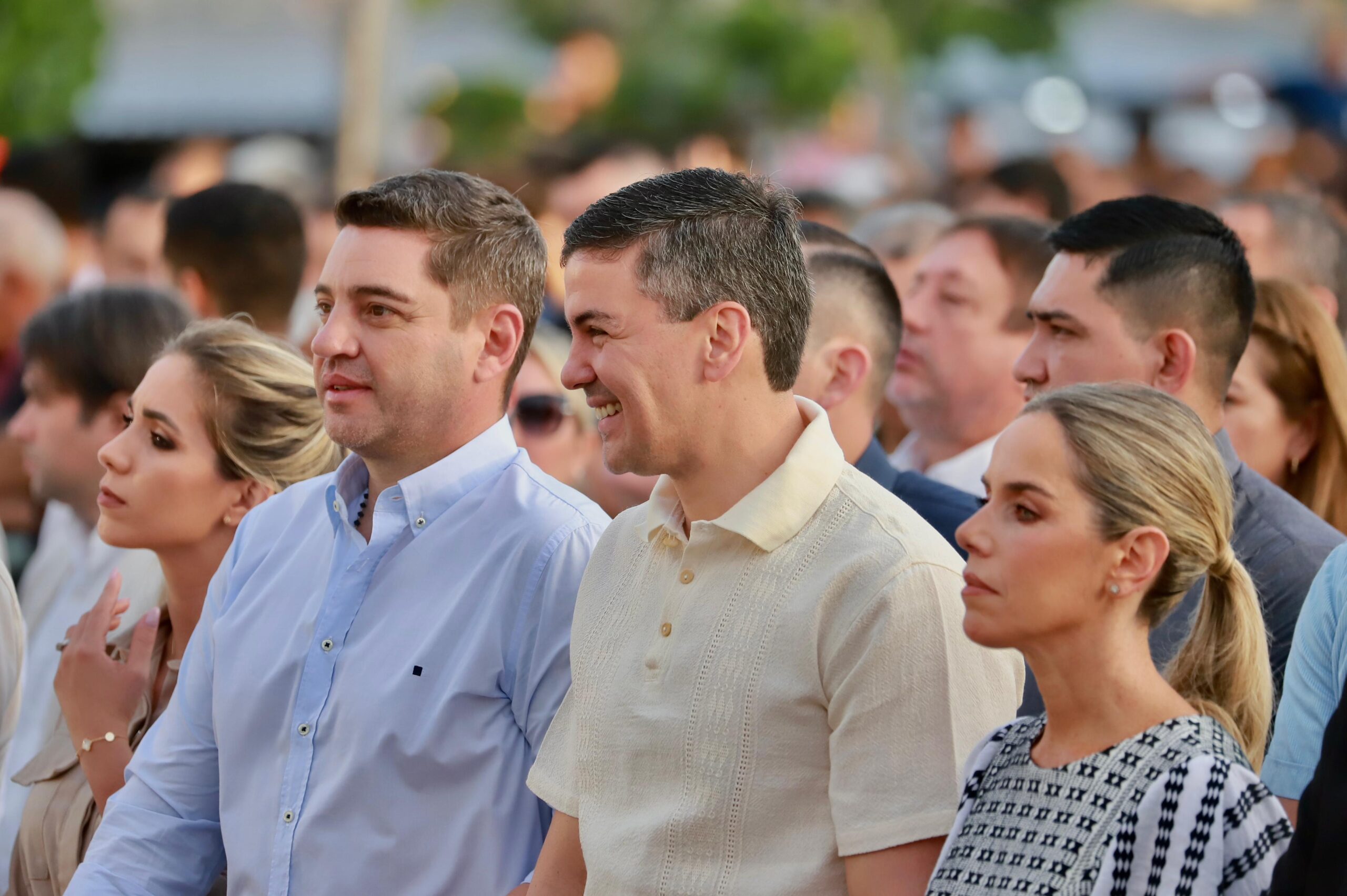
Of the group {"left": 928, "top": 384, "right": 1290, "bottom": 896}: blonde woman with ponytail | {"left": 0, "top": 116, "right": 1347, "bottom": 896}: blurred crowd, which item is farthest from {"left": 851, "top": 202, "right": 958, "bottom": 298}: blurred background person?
{"left": 928, "top": 384, "right": 1290, "bottom": 896}: blonde woman with ponytail

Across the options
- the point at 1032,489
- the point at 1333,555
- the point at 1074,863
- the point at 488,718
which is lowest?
the point at 488,718

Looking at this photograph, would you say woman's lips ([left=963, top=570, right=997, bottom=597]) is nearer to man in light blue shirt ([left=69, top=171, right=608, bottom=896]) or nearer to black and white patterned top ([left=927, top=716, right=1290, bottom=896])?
black and white patterned top ([left=927, top=716, right=1290, bottom=896])

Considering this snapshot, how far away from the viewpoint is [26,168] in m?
10.3

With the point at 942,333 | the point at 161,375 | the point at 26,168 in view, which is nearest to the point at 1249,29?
the point at 26,168

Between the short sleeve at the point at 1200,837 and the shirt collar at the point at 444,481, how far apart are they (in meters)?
1.53

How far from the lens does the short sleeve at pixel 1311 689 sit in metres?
2.71

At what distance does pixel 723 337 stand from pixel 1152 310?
148 cm

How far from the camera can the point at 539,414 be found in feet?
16.5

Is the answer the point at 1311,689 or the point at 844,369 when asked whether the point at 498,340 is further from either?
the point at 1311,689

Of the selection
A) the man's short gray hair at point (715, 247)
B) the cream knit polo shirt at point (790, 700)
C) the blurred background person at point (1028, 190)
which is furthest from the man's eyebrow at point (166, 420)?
the blurred background person at point (1028, 190)

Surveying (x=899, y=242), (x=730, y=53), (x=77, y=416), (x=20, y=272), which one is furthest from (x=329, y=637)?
(x=730, y=53)

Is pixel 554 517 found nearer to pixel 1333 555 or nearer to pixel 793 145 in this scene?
pixel 1333 555

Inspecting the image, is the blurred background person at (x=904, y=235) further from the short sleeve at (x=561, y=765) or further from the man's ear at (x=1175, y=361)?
the short sleeve at (x=561, y=765)

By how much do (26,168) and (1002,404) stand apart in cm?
748
